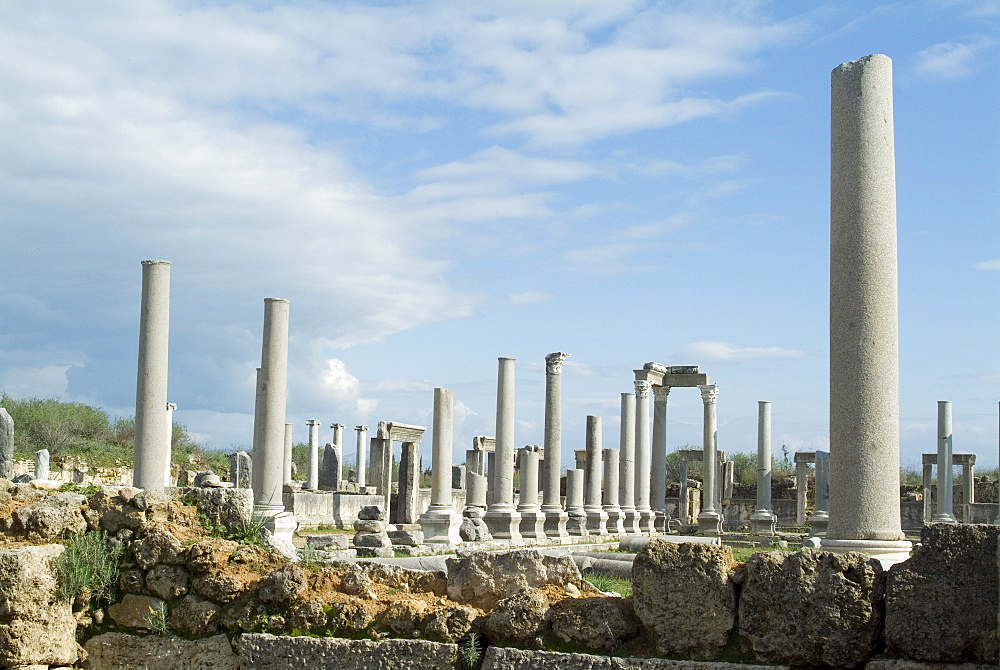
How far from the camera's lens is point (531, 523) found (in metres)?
25.7

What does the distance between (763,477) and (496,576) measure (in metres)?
29.7

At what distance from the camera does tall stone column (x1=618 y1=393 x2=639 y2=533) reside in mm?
32031

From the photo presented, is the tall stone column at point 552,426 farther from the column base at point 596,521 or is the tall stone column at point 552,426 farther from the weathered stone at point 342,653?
the weathered stone at point 342,653

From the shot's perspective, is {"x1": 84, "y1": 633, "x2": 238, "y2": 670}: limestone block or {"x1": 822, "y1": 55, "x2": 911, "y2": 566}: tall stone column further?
{"x1": 822, "y1": 55, "x2": 911, "y2": 566}: tall stone column

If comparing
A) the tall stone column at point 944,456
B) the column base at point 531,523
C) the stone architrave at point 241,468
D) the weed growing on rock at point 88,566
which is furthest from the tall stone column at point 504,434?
the weed growing on rock at point 88,566

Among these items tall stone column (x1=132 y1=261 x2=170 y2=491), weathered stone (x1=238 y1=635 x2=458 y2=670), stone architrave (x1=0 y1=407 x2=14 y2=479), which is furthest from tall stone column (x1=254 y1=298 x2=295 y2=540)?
weathered stone (x1=238 y1=635 x2=458 y2=670)

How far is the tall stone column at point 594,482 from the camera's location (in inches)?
1190

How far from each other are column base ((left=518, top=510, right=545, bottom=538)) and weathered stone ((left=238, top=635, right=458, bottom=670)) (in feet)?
61.7

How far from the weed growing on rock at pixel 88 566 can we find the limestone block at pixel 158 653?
1.17ft

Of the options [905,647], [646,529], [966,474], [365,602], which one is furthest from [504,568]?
[966,474]

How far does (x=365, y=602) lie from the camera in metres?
7.06

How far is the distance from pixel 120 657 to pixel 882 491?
247 inches

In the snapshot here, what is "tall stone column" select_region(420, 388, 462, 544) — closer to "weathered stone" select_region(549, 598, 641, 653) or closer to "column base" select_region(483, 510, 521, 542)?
"column base" select_region(483, 510, 521, 542)

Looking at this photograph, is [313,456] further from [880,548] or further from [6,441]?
[880,548]
